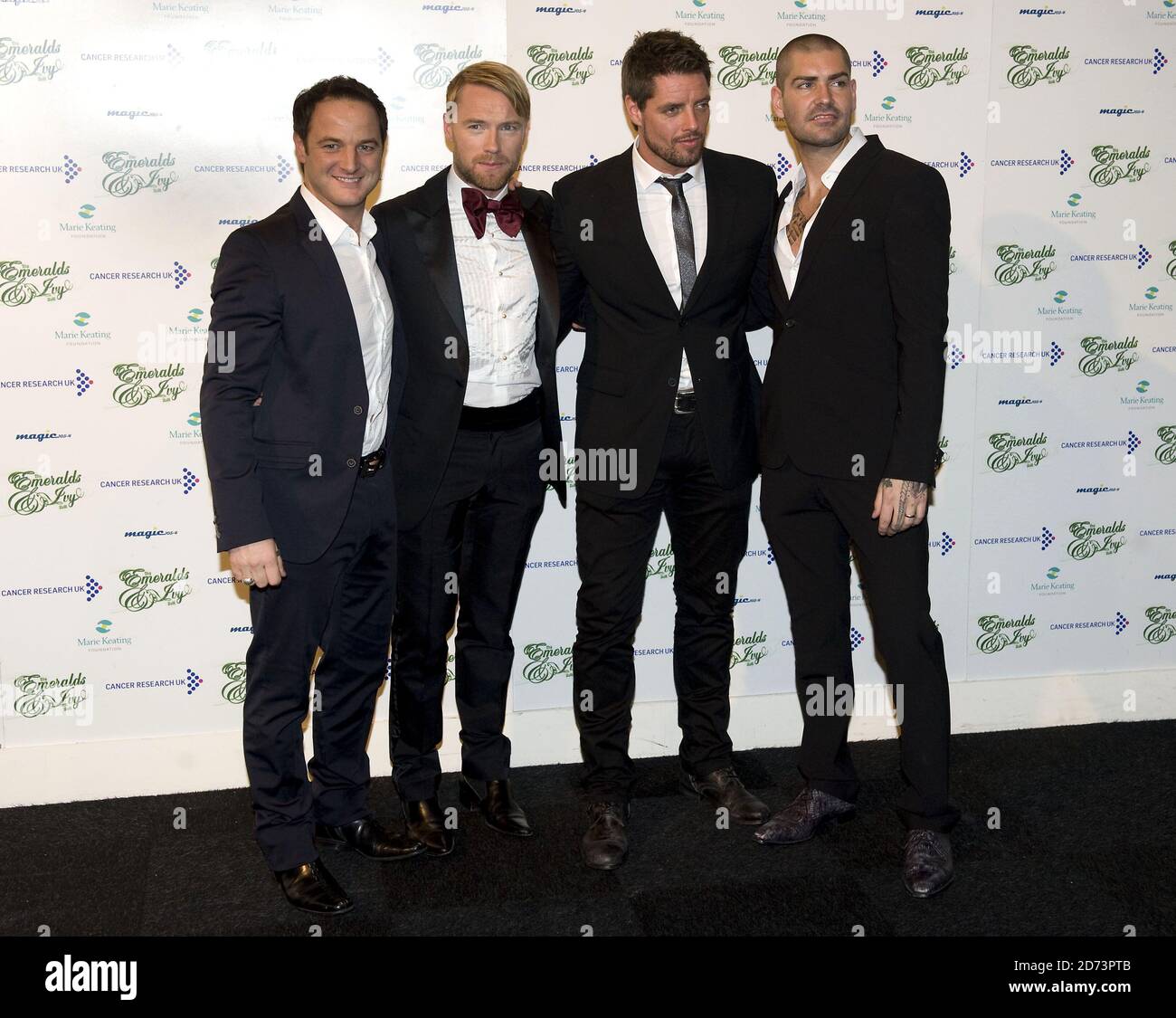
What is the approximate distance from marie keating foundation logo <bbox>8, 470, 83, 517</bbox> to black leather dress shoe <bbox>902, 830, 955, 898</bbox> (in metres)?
2.90

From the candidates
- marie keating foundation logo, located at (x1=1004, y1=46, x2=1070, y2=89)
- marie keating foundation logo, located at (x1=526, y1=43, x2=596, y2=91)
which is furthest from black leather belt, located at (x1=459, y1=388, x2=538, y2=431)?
marie keating foundation logo, located at (x1=1004, y1=46, x2=1070, y2=89)

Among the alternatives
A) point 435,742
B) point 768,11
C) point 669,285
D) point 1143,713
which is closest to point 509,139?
point 669,285

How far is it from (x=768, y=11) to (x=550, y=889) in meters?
3.01

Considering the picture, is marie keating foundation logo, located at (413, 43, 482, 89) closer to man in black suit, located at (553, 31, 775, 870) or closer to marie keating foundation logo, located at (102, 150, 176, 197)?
man in black suit, located at (553, 31, 775, 870)

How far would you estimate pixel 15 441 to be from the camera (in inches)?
150

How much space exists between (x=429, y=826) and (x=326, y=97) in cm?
213

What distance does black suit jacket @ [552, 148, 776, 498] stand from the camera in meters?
3.40

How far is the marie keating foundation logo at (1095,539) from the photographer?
451 cm

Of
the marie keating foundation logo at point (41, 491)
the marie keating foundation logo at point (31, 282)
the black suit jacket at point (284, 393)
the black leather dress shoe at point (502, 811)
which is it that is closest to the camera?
the black suit jacket at point (284, 393)

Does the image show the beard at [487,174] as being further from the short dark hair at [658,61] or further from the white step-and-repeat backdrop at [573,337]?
the white step-and-repeat backdrop at [573,337]

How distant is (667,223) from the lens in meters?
3.44

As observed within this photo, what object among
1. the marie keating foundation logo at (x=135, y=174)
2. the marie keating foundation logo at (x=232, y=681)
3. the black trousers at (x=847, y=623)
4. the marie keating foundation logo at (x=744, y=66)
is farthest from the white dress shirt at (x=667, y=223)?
the marie keating foundation logo at (x=232, y=681)

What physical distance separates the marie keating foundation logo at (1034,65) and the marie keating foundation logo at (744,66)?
2.94 ft
